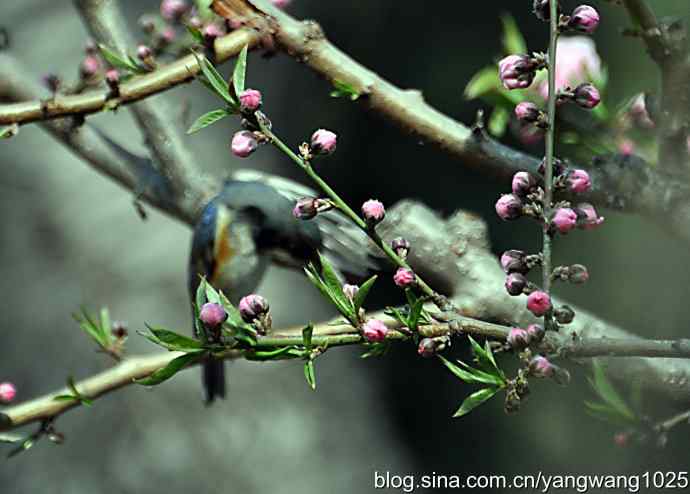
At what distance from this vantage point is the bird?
2.47ft

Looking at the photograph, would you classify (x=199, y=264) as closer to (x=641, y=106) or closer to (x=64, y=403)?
(x=64, y=403)

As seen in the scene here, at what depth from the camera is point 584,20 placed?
0.50 m

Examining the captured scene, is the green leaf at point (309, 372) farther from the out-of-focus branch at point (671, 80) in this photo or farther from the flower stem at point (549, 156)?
the out-of-focus branch at point (671, 80)

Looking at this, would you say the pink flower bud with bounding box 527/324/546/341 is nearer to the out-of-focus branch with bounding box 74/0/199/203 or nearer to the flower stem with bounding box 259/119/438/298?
the flower stem with bounding box 259/119/438/298

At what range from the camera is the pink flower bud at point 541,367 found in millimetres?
440

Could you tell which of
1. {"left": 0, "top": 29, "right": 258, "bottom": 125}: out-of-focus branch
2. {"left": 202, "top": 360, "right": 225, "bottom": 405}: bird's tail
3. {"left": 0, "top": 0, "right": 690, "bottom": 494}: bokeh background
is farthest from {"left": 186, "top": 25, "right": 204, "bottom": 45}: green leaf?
{"left": 0, "top": 0, "right": 690, "bottom": 494}: bokeh background

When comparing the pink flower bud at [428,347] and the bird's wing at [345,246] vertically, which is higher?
the pink flower bud at [428,347]

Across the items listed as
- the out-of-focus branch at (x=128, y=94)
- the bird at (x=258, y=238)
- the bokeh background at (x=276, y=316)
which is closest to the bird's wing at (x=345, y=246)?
the bird at (x=258, y=238)

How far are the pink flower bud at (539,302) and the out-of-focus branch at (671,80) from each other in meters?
0.26

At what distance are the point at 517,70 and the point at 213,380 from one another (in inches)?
23.0

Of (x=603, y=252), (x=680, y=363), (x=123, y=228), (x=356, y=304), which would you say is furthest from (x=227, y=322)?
(x=123, y=228)

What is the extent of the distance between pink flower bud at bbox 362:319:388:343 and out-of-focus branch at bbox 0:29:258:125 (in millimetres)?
246

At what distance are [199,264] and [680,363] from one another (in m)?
0.40

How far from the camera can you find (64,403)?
68cm
